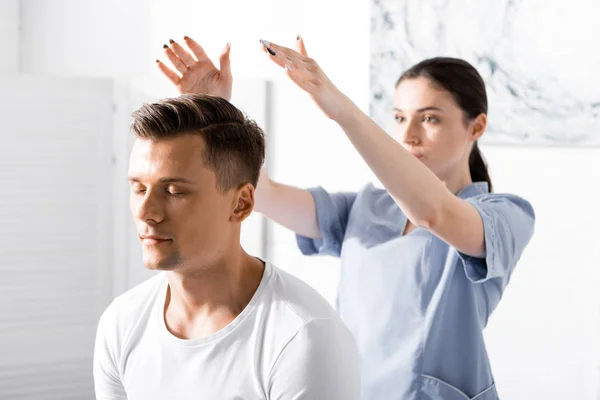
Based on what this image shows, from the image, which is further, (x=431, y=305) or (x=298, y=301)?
(x=431, y=305)

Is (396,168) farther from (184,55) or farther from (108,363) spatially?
(108,363)

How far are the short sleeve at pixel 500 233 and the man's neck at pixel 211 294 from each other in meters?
0.45

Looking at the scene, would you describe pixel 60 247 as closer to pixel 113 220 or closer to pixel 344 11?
pixel 113 220

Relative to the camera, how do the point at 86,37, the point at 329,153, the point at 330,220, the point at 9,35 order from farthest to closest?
the point at 9,35 → the point at 86,37 → the point at 329,153 → the point at 330,220

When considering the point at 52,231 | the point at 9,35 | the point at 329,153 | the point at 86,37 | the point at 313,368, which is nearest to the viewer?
the point at 313,368

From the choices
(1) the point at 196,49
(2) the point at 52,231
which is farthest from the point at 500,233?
(2) the point at 52,231

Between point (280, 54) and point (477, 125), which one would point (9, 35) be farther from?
point (280, 54)

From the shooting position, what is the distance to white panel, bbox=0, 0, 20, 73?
457cm

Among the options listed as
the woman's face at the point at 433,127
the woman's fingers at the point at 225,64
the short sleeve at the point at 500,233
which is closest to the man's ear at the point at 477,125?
the woman's face at the point at 433,127

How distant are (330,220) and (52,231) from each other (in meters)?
1.57

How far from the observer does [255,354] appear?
1.23 meters


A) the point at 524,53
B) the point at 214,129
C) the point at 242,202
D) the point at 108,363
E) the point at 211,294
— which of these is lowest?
the point at 108,363

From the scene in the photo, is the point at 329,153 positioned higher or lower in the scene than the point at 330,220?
higher

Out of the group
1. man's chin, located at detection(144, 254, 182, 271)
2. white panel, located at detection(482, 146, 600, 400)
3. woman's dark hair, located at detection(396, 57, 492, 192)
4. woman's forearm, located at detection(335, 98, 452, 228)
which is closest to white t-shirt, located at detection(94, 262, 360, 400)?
man's chin, located at detection(144, 254, 182, 271)
